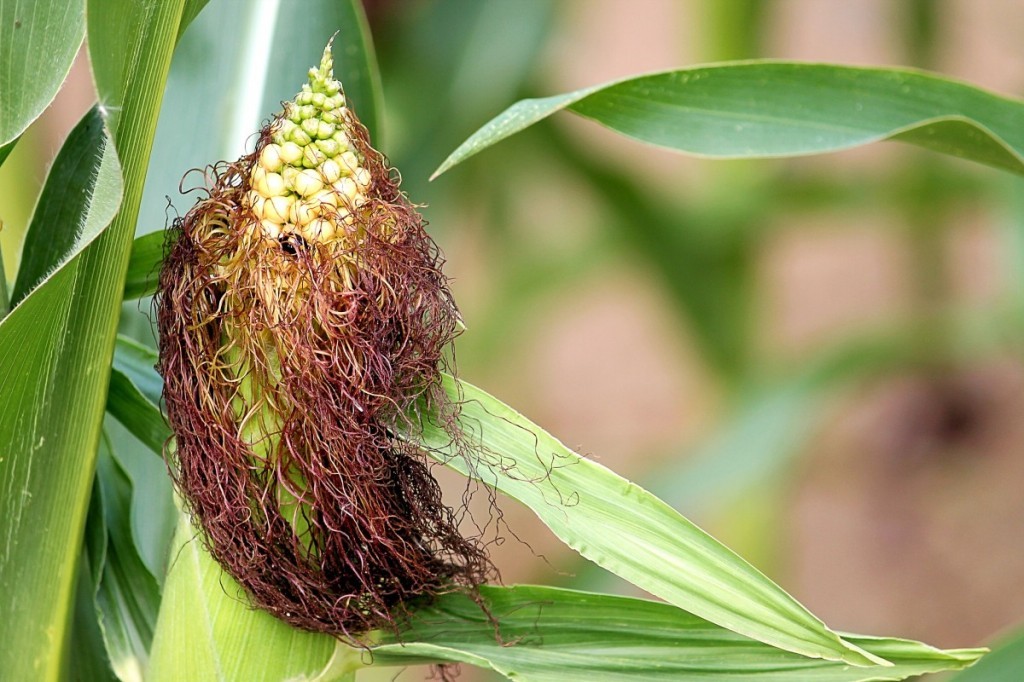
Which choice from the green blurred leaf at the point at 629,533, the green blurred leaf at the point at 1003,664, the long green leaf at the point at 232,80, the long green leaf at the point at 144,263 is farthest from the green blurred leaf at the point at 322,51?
the green blurred leaf at the point at 1003,664

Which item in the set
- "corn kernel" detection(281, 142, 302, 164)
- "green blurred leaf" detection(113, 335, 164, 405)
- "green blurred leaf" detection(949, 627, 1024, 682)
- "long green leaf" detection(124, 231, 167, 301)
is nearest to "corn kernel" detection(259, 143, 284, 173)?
"corn kernel" detection(281, 142, 302, 164)

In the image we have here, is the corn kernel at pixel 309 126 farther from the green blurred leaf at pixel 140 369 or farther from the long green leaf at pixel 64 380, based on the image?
the green blurred leaf at pixel 140 369

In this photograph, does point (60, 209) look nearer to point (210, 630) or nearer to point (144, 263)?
point (144, 263)

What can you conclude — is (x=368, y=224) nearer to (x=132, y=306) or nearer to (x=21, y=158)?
(x=132, y=306)

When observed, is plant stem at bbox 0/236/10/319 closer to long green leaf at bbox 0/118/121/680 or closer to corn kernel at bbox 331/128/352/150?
long green leaf at bbox 0/118/121/680

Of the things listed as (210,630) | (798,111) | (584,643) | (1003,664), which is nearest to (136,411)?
(210,630)

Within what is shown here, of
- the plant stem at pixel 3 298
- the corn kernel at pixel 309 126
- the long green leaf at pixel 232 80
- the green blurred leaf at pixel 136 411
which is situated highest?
the long green leaf at pixel 232 80
